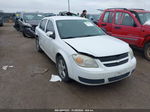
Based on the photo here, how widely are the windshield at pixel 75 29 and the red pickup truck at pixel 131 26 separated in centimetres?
108

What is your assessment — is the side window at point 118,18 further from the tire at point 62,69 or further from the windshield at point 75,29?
the tire at point 62,69

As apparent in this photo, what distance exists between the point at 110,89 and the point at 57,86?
1.21 metres

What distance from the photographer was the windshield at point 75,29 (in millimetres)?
3390

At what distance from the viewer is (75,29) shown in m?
3.60

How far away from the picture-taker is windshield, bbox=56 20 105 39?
11.1 ft

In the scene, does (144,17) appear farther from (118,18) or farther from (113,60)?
(113,60)

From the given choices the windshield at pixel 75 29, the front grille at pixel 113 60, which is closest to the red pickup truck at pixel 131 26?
the windshield at pixel 75 29

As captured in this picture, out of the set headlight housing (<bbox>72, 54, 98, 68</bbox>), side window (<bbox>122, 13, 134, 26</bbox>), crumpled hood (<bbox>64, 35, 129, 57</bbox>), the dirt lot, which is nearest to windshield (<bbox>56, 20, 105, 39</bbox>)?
crumpled hood (<bbox>64, 35, 129, 57</bbox>)

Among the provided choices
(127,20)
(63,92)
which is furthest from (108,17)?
(63,92)

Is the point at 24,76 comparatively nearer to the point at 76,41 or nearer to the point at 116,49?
the point at 76,41

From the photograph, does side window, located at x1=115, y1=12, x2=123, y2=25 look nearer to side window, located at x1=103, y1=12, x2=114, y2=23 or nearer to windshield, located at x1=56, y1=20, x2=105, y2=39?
side window, located at x1=103, y1=12, x2=114, y2=23

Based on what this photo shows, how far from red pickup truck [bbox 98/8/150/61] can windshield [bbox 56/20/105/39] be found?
1.08 metres

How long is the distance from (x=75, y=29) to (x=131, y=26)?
2345 millimetres

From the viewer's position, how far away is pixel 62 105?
96.6 inches
